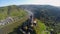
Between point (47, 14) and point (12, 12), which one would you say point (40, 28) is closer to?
point (47, 14)

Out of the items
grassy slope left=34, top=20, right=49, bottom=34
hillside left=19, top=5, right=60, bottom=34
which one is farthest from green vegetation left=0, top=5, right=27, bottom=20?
grassy slope left=34, top=20, right=49, bottom=34

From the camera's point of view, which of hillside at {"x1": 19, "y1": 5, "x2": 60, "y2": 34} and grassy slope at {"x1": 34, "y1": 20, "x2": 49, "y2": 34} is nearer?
grassy slope at {"x1": 34, "y1": 20, "x2": 49, "y2": 34}

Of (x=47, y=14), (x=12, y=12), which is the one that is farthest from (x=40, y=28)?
(x=12, y=12)

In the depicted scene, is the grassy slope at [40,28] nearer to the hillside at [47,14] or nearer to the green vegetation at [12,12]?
the hillside at [47,14]

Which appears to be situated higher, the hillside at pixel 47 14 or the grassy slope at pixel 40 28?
the hillside at pixel 47 14

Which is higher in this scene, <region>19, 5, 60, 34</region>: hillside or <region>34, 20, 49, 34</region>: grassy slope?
<region>19, 5, 60, 34</region>: hillside

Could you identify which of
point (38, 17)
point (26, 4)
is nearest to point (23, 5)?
point (26, 4)

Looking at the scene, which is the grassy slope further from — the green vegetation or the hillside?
the green vegetation

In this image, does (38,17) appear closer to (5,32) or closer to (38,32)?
(38,32)

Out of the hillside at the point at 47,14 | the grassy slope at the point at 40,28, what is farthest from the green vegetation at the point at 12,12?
the grassy slope at the point at 40,28

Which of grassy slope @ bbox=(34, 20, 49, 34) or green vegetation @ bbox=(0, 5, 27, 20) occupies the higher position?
green vegetation @ bbox=(0, 5, 27, 20)

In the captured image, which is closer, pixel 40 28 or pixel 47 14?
pixel 40 28

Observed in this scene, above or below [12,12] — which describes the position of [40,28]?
below
